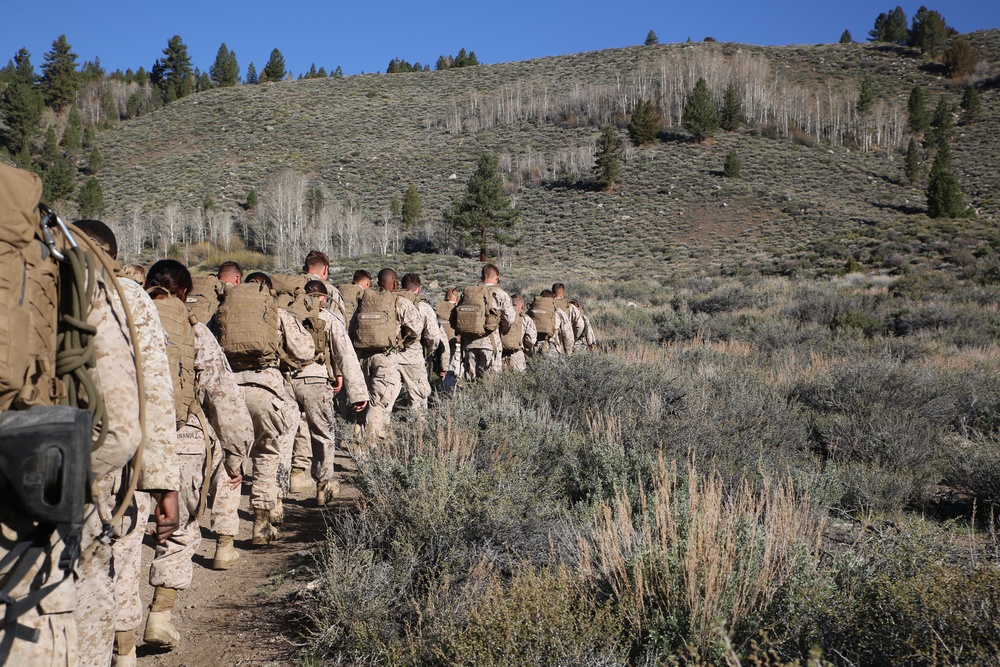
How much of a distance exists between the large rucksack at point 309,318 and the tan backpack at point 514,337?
391cm

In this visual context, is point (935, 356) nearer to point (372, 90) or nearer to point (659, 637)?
point (659, 637)

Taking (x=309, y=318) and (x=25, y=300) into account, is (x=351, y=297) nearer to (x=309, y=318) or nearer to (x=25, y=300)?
(x=309, y=318)

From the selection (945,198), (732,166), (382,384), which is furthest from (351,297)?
(732,166)

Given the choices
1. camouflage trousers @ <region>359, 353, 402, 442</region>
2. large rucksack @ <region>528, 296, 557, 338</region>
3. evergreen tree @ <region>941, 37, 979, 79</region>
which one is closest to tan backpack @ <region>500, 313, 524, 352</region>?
large rucksack @ <region>528, 296, 557, 338</region>

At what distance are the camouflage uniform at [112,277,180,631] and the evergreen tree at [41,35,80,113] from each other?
344ft

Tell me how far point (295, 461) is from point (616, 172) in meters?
53.6

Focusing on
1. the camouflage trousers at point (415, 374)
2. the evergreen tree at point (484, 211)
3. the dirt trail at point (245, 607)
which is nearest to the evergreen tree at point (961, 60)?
the evergreen tree at point (484, 211)

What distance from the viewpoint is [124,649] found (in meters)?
3.22

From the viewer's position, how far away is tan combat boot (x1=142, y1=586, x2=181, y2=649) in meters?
3.59

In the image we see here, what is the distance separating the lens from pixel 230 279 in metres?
6.00

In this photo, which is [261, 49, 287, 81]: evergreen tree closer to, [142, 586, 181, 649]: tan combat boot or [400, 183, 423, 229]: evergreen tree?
[400, 183, 423, 229]: evergreen tree

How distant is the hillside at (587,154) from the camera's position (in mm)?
45250

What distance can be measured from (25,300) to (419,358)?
6095 mm

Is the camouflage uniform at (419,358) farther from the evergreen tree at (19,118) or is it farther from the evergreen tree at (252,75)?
the evergreen tree at (252,75)
